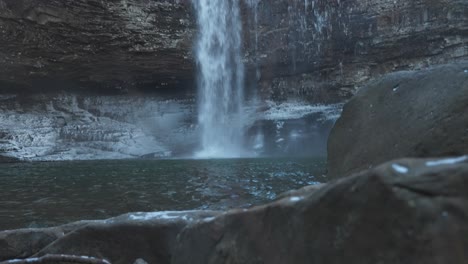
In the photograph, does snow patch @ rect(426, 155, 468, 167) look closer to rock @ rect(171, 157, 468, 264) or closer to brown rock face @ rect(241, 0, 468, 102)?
rock @ rect(171, 157, 468, 264)

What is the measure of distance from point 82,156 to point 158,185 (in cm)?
1461

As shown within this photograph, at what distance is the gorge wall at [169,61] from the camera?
71.2ft

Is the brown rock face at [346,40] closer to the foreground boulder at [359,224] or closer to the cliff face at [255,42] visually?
the cliff face at [255,42]

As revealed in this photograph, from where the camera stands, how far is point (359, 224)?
6.97ft

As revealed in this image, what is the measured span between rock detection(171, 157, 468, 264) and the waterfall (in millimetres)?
20455

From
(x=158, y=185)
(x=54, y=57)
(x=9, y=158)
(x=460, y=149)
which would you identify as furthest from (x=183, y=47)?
(x=460, y=149)

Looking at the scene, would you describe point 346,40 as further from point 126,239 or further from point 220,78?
point 126,239

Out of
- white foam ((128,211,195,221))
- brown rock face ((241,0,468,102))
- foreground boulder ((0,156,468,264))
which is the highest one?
brown rock face ((241,0,468,102))

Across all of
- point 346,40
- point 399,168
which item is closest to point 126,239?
point 399,168

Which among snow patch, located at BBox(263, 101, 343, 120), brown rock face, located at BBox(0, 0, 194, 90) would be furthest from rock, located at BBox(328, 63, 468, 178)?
snow patch, located at BBox(263, 101, 343, 120)

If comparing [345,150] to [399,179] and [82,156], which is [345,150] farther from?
[82,156]

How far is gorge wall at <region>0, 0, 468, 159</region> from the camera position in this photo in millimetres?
21688

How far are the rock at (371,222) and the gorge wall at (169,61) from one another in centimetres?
2012

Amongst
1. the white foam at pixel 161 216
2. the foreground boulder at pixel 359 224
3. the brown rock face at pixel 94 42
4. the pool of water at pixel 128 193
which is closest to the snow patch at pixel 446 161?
the foreground boulder at pixel 359 224
